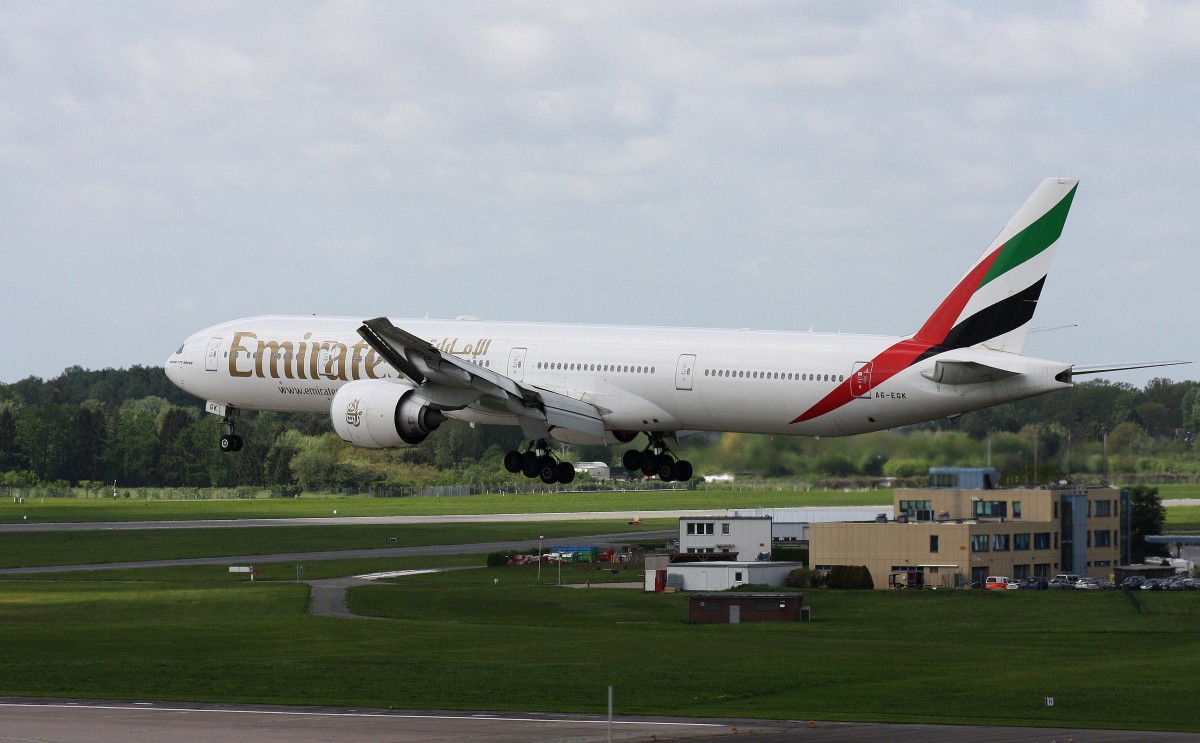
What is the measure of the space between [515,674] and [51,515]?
108487 millimetres

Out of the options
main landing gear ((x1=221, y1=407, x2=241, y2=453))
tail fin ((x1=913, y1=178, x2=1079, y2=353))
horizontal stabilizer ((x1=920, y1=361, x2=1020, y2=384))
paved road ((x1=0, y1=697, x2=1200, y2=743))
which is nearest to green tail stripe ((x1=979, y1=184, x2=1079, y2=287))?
tail fin ((x1=913, y1=178, x2=1079, y2=353))

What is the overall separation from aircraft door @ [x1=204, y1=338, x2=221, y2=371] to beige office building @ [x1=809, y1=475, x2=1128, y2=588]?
2750 inches

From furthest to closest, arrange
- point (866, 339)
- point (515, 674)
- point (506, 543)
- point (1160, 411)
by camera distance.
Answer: point (506, 543)
point (1160, 411)
point (515, 674)
point (866, 339)

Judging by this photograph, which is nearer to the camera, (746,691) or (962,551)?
(746,691)

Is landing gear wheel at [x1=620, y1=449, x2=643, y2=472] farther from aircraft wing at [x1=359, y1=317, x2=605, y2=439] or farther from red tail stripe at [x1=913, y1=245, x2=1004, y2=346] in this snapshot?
red tail stripe at [x1=913, y1=245, x2=1004, y2=346]

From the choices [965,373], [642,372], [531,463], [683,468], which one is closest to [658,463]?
[683,468]

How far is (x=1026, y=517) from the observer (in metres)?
138

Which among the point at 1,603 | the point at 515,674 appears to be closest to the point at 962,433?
the point at 515,674

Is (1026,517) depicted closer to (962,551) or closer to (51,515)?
(962,551)

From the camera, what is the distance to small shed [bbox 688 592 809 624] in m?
111

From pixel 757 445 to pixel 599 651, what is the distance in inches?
789

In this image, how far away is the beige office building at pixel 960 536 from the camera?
131500 mm

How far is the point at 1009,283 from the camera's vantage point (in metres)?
59.1

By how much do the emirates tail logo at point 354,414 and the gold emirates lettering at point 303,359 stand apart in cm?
218
